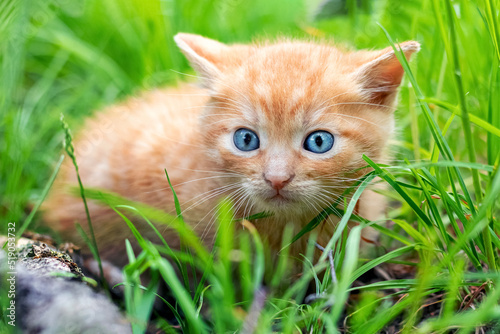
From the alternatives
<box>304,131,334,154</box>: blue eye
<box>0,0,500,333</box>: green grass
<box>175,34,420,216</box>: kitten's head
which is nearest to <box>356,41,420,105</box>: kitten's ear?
<box>175,34,420,216</box>: kitten's head

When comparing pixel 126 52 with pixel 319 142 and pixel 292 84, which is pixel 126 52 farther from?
pixel 319 142

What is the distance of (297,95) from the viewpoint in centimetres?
175

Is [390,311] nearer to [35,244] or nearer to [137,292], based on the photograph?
[137,292]

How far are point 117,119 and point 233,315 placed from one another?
1.70 m

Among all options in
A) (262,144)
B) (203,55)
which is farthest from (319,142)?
(203,55)

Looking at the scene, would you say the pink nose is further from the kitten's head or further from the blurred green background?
the blurred green background

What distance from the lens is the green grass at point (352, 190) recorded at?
4.41ft

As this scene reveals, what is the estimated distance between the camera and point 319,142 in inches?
68.5

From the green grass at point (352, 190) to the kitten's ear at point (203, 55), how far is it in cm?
62

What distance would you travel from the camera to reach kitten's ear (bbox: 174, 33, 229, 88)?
1979mm

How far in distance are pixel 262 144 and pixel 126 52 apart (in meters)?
2.26

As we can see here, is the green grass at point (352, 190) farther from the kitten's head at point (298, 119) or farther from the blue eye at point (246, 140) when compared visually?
the blue eye at point (246, 140)

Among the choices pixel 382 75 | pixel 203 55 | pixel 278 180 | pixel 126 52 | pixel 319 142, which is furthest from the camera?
pixel 126 52

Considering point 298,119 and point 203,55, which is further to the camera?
point 203,55
